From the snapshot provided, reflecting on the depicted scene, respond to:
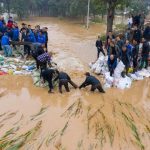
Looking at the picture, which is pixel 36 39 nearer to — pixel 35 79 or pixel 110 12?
pixel 35 79

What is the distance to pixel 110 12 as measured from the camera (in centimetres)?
1978

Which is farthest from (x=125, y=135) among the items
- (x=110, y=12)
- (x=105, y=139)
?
(x=110, y=12)

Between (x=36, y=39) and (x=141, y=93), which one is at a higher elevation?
(x=36, y=39)

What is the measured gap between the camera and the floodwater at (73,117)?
891 cm

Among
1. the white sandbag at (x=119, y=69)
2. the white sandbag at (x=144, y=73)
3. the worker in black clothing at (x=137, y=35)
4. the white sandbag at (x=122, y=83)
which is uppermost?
the worker in black clothing at (x=137, y=35)

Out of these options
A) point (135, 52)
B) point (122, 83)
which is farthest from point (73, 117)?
point (135, 52)

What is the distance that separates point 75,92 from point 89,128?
114 inches

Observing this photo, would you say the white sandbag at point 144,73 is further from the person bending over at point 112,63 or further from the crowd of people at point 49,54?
the person bending over at point 112,63

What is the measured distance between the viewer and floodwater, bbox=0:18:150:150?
29.2ft

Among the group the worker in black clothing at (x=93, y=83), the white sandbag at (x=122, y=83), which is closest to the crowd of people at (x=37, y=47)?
the worker in black clothing at (x=93, y=83)

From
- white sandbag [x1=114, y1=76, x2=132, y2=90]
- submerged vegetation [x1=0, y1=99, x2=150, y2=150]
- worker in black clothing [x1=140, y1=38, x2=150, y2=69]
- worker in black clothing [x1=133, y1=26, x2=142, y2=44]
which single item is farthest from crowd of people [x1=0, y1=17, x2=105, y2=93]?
worker in black clothing [x1=133, y1=26, x2=142, y2=44]

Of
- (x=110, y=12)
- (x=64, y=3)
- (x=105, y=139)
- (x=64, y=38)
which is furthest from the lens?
(x=64, y=3)

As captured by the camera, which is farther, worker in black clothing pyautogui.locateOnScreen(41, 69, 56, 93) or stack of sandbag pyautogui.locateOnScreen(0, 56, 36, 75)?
stack of sandbag pyautogui.locateOnScreen(0, 56, 36, 75)

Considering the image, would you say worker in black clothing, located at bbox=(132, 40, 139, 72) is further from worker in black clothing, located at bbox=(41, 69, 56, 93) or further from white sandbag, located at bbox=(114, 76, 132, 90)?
worker in black clothing, located at bbox=(41, 69, 56, 93)
